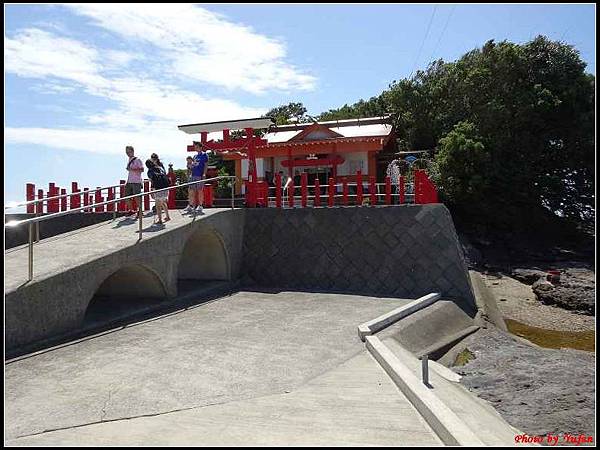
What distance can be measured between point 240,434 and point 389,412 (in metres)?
1.48

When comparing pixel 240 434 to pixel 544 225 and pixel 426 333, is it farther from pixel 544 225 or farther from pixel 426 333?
pixel 544 225

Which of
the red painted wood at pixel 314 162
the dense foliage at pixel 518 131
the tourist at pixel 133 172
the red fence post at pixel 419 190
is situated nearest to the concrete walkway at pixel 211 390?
the tourist at pixel 133 172

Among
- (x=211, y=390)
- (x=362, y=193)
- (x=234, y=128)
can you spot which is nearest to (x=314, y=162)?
(x=234, y=128)

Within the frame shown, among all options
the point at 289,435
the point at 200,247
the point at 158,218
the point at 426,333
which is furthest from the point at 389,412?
the point at 200,247

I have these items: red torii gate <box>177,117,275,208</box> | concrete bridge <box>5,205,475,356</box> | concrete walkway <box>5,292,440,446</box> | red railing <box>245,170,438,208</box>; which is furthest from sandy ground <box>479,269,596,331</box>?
red torii gate <box>177,117,275,208</box>

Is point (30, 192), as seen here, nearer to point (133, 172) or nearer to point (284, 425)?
point (133, 172)

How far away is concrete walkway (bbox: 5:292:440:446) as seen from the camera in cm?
412

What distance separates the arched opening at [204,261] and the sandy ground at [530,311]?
8.38 meters

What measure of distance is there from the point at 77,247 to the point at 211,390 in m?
4.85

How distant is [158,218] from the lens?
10.7m

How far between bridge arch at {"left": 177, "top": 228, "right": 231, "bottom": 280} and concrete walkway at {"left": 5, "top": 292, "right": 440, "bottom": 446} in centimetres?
412

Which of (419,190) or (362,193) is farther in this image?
(362,193)

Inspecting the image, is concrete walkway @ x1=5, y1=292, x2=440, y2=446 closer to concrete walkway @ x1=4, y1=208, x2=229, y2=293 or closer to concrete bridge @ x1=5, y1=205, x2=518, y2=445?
concrete bridge @ x1=5, y1=205, x2=518, y2=445

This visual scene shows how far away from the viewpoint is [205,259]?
12.9 meters
